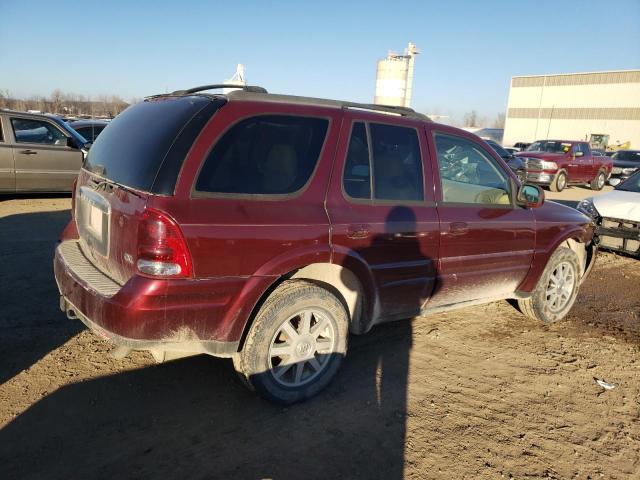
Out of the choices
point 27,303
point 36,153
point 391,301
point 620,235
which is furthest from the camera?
point 36,153

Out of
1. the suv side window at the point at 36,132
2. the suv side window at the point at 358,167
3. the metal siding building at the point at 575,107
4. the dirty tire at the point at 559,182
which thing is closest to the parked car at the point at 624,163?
the dirty tire at the point at 559,182

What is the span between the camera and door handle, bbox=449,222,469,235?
3.67 meters

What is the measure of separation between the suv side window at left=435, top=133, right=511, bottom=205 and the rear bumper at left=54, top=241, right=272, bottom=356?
183cm

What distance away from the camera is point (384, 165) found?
340 centimetres

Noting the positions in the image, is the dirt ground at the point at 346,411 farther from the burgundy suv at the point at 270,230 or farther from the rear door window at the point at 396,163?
the rear door window at the point at 396,163

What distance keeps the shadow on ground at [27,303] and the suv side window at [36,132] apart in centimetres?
271

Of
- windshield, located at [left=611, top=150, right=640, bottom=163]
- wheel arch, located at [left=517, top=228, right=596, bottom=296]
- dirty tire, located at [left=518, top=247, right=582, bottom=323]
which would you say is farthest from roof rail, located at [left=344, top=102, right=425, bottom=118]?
windshield, located at [left=611, top=150, right=640, bottom=163]

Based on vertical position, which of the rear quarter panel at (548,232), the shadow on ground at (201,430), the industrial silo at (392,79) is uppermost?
the industrial silo at (392,79)

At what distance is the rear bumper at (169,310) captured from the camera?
8.31 feet

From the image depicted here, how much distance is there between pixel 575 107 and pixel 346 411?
6517cm

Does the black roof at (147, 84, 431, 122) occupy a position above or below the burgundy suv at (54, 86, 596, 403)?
above

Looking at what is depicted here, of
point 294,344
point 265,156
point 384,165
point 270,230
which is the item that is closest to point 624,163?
point 384,165

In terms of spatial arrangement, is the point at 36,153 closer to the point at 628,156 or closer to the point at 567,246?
the point at 567,246

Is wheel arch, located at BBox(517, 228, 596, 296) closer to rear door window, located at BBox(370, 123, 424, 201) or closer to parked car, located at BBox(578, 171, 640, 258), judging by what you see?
rear door window, located at BBox(370, 123, 424, 201)
